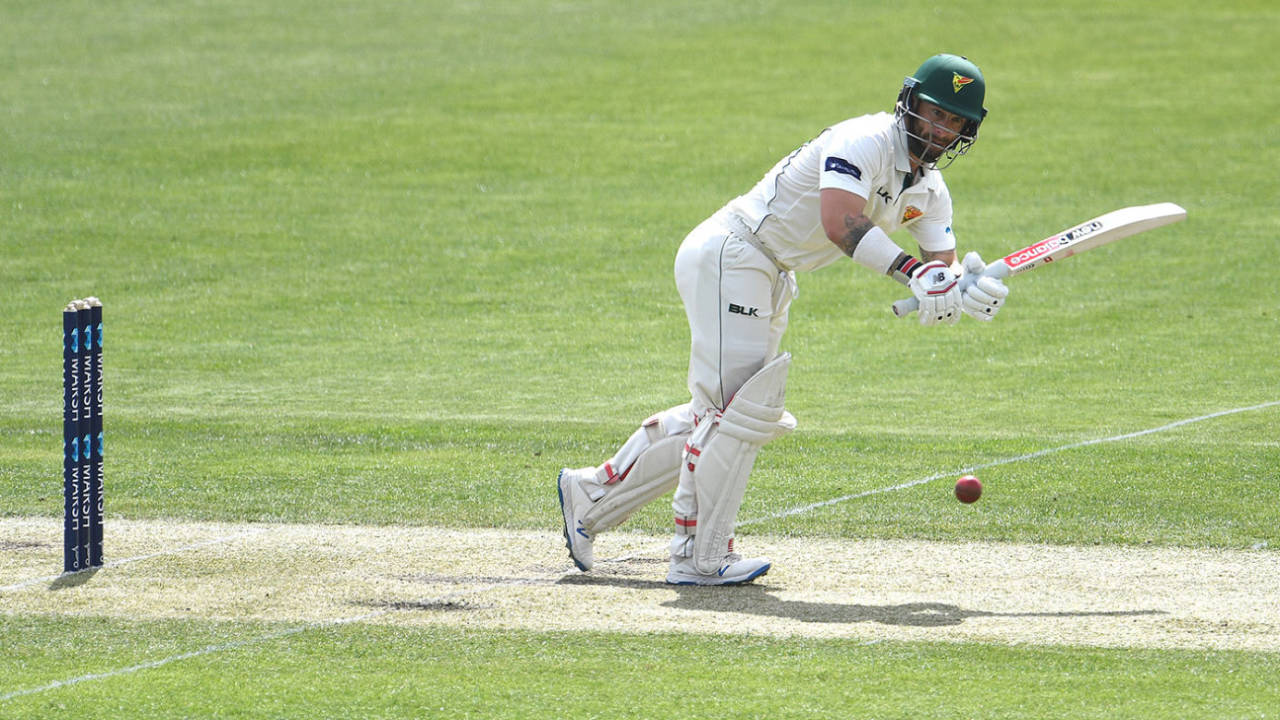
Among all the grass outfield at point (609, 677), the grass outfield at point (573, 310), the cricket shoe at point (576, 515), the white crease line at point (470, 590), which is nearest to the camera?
the grass outfield at point (609, 677)

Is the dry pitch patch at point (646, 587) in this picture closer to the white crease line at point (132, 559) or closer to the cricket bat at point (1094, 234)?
the white crease line at point (132, 559)

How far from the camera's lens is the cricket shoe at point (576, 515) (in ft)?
22.7

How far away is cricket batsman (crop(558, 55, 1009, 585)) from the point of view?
6469 mm

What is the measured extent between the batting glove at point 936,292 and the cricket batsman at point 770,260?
0.04 metres

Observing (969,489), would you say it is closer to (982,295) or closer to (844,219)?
(982,295)

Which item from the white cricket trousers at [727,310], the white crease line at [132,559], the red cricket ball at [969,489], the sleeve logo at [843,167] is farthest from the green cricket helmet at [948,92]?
the white crease line at [132,559]

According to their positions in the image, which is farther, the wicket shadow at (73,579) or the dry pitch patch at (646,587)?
the wicket shadow at (73,579)

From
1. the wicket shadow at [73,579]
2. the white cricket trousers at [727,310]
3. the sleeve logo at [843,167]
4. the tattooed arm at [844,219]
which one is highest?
the sleeve logo at [843,167]

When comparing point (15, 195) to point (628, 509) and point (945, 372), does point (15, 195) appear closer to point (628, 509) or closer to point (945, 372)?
point (945, 372)

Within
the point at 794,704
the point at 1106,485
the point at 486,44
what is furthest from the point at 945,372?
the point at 486,44

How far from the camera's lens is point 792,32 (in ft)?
88.5

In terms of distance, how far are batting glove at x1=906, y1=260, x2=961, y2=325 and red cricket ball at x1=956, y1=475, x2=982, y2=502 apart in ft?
4.22

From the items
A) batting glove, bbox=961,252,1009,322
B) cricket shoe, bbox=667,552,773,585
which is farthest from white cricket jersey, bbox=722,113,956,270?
cricket shoe, bbox=667,552,773,585

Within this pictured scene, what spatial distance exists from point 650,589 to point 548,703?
1.61m
